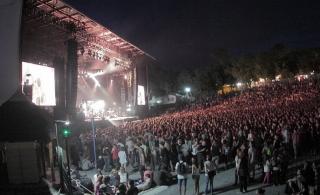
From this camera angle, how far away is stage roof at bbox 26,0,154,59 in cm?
1712

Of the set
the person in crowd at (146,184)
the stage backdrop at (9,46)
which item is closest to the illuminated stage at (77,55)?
the person in crowd at (146,184)

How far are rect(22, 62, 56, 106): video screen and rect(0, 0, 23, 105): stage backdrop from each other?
14487mm

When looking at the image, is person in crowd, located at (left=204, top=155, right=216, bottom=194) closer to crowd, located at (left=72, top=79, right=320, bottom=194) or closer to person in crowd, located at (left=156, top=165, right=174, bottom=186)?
crowd, located at (left=72, top=79, right=320, bottom=194)

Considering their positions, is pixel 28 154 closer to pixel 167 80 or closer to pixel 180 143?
pixel 180 143

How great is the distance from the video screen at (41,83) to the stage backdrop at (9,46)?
1449 centimetres

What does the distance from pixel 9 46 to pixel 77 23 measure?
52.9 feet

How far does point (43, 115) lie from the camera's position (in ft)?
33.4

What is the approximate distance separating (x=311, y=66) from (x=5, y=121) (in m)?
74.1

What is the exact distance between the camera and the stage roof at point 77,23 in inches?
674

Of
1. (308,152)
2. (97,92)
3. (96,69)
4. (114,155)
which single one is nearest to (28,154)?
(114,155)

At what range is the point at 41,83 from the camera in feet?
67.3

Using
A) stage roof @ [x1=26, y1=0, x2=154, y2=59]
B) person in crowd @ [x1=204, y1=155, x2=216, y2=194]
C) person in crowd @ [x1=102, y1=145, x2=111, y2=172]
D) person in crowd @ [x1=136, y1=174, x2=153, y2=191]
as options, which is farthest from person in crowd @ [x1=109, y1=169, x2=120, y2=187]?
stage roof @ [x1=26, y1=0, x2=154, y2=59]

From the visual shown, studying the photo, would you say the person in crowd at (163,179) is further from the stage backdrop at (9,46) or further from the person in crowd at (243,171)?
the stage backdrop at (9,46)

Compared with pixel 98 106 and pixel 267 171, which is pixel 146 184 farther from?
pixel 98 106
